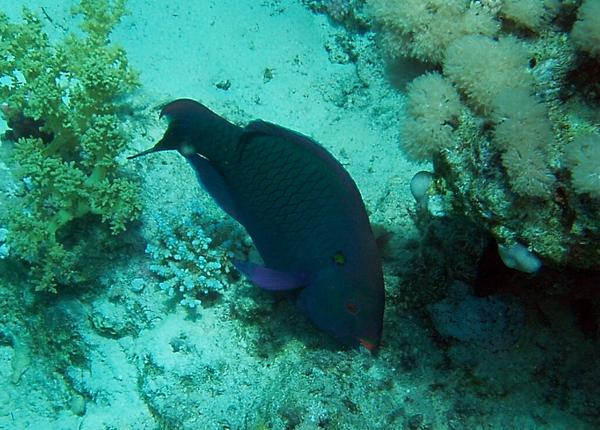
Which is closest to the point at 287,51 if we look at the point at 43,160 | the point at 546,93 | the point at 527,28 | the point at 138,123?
the point at 138,123

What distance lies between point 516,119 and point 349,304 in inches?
40.9

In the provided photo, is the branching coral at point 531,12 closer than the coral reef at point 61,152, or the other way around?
the branching coral at point 531,12

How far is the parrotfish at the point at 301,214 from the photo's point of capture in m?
2.24

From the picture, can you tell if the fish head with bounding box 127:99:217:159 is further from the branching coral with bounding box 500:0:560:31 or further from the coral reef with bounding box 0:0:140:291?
the branching coral with bounding box 500:0:560:31

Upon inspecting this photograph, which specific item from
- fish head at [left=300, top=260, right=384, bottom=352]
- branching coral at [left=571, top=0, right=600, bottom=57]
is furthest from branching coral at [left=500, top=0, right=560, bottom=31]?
fish head at [left=300, top=260, right=384, bottom=352]

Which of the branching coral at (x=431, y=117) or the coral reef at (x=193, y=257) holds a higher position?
the branching coral at (x=431, y=117)

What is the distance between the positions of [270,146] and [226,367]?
1294 millimetres

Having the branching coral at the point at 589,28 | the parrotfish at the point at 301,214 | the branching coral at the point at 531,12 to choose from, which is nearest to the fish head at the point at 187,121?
the parrotfish at the point at 301,214

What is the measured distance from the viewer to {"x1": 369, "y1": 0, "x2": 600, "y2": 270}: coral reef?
5.57 ft

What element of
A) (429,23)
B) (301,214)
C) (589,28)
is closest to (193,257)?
(301,214)

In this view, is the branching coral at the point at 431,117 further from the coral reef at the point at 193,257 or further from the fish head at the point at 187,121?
the coral reef at the point at 193,257

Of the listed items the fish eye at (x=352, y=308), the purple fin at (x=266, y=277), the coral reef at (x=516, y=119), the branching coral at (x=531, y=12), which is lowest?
the purple fin at (x=266, y=277)

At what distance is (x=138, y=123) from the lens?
3498 mm

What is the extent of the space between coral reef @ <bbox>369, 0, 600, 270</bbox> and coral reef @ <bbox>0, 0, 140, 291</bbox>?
1.77m
